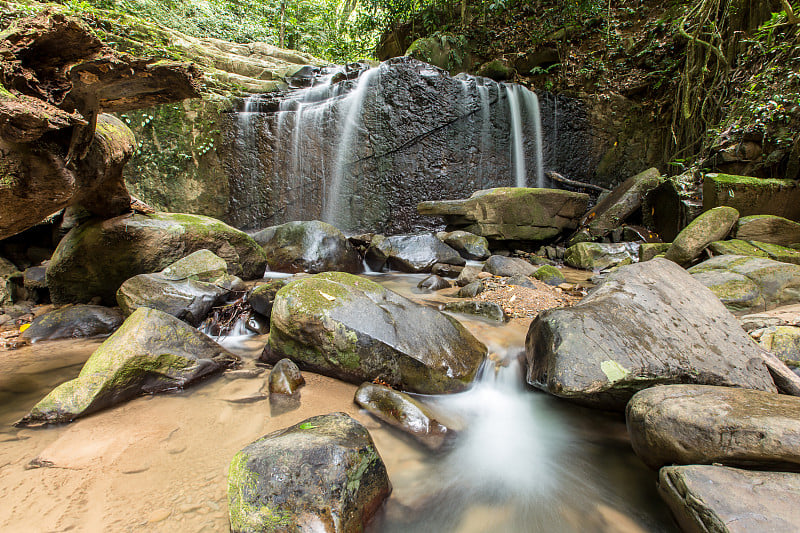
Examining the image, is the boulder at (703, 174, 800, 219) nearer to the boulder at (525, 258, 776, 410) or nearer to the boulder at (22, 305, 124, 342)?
the boulder at (525, 258, 776, 410)

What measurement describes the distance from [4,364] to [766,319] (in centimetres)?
599

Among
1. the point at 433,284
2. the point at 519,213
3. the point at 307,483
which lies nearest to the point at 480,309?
the point at 433,284

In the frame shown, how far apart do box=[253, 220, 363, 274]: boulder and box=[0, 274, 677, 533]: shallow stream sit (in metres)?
3.34

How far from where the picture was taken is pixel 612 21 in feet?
34.3

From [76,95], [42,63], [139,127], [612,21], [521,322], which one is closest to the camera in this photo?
[42,63]

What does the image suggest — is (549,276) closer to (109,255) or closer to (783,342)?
(783,342)

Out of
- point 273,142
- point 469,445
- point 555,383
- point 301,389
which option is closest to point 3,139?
point 301,389

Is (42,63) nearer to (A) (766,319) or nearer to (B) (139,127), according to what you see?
(A) (766,319)

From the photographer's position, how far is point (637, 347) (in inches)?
85.8

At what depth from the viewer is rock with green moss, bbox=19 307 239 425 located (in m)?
2.00

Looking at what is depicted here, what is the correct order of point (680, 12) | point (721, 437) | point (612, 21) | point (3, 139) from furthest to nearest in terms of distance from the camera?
point (612, 21) < point (680, 12) < point (3, 139) < point (721, 437)

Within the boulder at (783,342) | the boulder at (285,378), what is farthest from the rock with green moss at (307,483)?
the boulder at (783,342)

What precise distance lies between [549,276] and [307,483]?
4.74 m

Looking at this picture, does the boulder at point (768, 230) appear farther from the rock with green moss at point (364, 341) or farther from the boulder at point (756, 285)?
the rock with green moss at point (364, 341)
